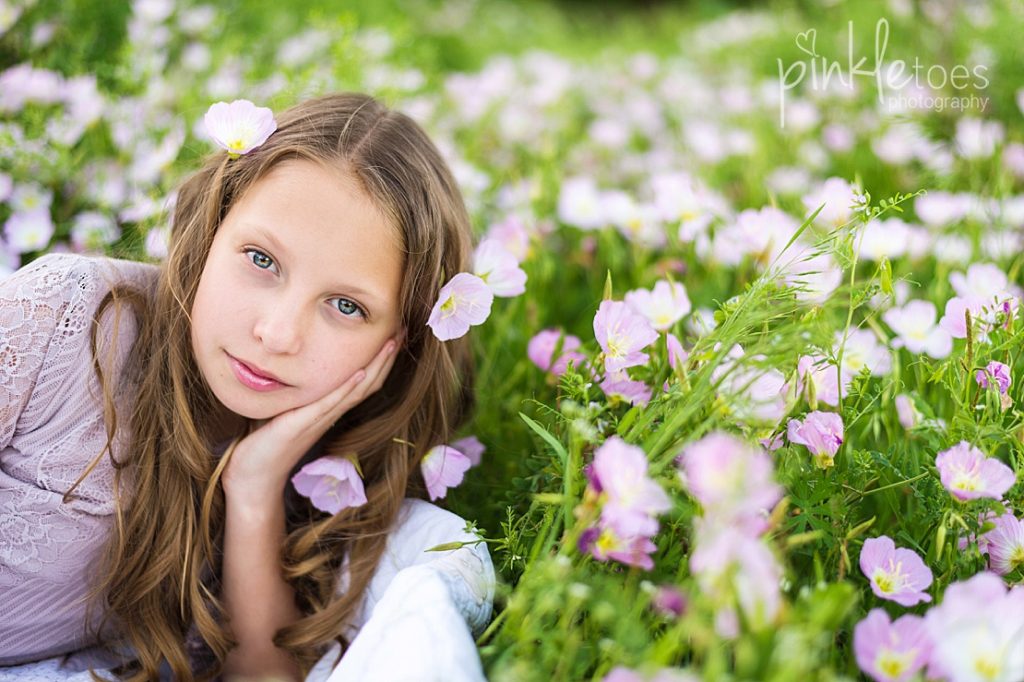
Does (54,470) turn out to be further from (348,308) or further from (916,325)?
(916,325)

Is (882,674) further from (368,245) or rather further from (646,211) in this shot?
(646,211)

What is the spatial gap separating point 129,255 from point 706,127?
1.53m

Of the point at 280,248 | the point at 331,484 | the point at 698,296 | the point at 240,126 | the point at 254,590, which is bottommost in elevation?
the point at 254,590

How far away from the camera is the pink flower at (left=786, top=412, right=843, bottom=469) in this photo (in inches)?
37.9

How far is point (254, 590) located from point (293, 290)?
1.36ft

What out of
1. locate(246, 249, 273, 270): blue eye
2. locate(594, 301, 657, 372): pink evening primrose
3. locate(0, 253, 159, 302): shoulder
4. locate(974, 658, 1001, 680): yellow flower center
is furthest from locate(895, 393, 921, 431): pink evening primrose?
locate(0, 253, 159, 302): shoulder

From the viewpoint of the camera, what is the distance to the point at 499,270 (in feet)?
3.91

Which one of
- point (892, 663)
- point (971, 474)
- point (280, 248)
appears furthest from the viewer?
point (280, 248)

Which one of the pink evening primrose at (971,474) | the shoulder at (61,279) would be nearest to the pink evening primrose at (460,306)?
the shoulder at (61,279)

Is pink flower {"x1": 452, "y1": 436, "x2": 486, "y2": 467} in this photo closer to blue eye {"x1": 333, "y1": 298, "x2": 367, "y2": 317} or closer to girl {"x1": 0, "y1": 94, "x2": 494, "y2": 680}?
girl {"x1": 0, "y1": 94, "x2": 494, "y2": 680}

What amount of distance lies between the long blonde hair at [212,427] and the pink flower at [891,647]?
1.79 ft

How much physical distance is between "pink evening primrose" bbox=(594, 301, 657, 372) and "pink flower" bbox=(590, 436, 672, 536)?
259 millimetres

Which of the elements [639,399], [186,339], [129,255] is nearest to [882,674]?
[639,399]

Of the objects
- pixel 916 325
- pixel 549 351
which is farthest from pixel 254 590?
pixel 916 325
